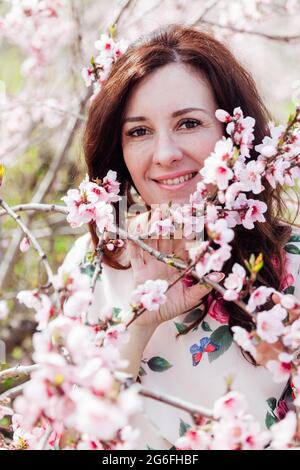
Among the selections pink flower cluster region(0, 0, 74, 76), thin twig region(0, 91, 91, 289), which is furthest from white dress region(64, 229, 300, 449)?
pink flower cluster region(0, 0, 74, 76)

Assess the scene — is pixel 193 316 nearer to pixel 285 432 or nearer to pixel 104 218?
pixel 104 218

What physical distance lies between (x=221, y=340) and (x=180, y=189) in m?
0.48

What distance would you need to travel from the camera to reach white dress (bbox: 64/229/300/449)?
71.4 inches

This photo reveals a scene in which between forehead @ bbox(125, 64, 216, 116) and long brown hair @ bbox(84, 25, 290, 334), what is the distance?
25 millimetres

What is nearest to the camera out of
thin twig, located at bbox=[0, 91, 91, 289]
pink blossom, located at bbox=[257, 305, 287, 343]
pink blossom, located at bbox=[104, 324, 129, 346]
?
pink blossom, located at bbox=[257, 305, 287, 343]

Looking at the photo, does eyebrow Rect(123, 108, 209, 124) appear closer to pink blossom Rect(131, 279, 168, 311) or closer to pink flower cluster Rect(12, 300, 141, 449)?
pink blossom Rect(131, 279, 168, 311)

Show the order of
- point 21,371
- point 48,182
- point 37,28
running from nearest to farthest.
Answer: point 21,371, point 48,182, point 37,28

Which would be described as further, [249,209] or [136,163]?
[136,163]

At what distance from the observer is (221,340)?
6.12 ft

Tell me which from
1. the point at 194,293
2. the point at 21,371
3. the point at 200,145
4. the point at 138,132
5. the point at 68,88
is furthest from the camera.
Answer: the point at 68,88

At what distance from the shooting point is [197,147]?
1797mm

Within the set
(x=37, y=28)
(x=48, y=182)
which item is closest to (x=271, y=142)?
(x=48, y=182)
